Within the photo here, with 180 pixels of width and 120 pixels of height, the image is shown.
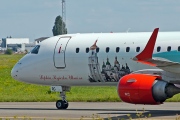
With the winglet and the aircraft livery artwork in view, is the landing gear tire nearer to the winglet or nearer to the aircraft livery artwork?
the aircraft livery artwork

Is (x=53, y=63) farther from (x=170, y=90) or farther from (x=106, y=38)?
(x=170, y=90)

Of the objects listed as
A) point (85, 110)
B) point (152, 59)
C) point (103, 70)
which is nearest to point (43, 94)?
point (85, 110)

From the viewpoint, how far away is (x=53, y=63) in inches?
1352

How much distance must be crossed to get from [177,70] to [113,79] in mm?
4045

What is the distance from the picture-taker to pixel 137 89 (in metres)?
28.9

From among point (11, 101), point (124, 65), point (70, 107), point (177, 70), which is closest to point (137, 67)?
point (124, 65)

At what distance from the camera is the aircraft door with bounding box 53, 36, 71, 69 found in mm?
34031

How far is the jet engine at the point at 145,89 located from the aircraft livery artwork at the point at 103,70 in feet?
8.66

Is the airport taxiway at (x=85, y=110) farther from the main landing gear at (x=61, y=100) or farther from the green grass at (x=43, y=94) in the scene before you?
the green grass at (x=43, y=94)

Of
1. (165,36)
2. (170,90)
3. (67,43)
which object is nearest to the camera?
(170,90)

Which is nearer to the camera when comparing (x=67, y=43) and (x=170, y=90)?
(x=170, y=90)

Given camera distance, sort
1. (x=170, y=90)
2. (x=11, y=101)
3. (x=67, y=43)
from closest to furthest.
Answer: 1. (x=170, y=90)
2. (x=67, y=43)
3. (x=11, y=101)

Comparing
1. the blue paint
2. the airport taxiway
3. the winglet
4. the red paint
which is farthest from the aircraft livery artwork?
the winglet

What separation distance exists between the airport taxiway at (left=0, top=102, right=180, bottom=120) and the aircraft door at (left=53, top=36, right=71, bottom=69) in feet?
6.74
